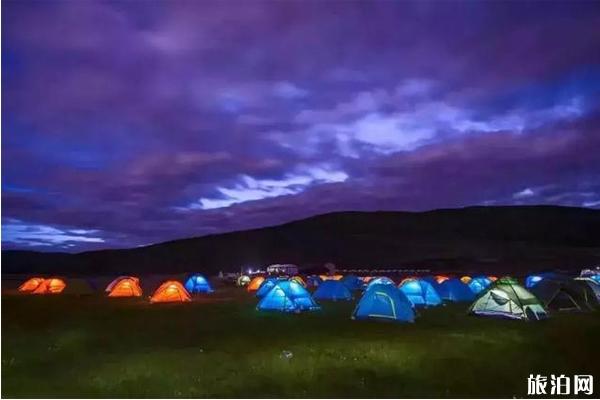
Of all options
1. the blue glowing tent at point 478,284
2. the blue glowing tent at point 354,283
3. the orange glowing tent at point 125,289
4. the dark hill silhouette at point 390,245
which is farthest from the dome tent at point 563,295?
the dark hill silhouette at point 390,245

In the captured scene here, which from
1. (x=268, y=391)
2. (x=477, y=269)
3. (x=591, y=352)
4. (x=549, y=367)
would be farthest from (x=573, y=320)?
(x=477, y=269)

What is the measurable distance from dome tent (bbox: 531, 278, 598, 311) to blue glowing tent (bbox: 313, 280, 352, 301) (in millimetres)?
9869

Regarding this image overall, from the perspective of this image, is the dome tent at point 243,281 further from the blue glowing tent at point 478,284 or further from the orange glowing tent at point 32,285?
the blue glowing tent at point 478,284

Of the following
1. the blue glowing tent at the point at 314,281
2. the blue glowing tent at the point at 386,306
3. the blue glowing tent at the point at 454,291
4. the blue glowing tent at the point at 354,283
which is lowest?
the blue glowing tent at the point at 314,281

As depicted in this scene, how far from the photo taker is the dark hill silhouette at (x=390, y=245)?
76312 millimetres

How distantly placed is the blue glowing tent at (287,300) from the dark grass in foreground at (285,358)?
1878mm

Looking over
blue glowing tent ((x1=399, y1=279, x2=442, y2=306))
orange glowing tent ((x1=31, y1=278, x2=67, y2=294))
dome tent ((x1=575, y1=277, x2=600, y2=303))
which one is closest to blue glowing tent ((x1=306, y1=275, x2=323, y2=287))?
blue glowing tent ((x1=399, y1=279, x2=442, y2=306))

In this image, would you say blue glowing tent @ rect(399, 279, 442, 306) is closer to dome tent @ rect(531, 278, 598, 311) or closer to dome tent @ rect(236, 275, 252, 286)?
dome tent @ rect(531, 278, 598, 311)

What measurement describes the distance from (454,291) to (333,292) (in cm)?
630

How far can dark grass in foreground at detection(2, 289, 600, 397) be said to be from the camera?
8.98m

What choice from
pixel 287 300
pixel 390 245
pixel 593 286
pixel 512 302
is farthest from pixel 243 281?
pixel 390 245

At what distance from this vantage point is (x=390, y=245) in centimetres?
8738

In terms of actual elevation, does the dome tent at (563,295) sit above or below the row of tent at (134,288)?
above

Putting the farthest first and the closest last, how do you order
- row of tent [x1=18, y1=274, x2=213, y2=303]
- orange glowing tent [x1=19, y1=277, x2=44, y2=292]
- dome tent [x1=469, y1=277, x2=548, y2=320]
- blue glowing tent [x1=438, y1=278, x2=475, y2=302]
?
orange glowing tent [x1=19, y1=277, x2=44, y2=292], blue glowing tent [x1=438, y1=278, x2=475, y2=302], row of tent [x1=18, y1=274, x2=213, y2=303], dome tent [x1=469, y1=277, x2=548, y2=320]
